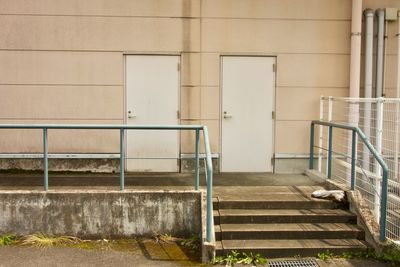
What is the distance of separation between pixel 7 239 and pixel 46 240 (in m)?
0.51

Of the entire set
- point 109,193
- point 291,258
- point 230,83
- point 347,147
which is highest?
point 230,83

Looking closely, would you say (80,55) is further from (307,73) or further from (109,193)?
(307,73)

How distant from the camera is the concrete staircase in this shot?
17.3 ft

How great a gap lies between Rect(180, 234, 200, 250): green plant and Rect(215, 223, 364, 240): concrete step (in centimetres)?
33

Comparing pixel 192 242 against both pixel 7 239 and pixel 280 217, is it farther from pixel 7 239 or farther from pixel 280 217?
pixel 7 239

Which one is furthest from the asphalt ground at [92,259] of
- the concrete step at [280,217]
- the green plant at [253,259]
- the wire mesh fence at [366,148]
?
the wire mesh fence at [366,148]

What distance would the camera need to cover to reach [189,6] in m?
7.57

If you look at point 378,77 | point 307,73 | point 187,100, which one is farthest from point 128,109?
point 378,77

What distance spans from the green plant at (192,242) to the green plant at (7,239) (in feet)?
7.01

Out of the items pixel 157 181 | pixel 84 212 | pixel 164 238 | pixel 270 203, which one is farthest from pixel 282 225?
pixel 84 212

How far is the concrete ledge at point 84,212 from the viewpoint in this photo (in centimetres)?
577

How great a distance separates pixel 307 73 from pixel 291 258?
3.67m

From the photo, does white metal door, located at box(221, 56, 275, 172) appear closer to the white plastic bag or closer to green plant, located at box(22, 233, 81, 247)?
the white plastic bag

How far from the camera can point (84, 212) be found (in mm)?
5793
